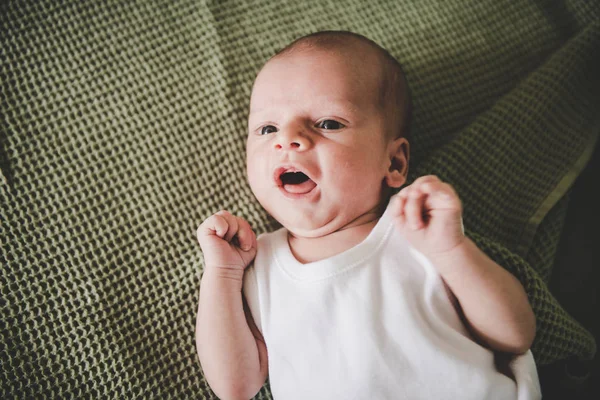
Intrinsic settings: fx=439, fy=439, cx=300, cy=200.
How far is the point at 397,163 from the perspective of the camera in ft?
2.63

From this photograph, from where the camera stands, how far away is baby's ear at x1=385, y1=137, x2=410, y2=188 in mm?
775

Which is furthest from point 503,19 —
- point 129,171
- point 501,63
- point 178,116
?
point 129,171

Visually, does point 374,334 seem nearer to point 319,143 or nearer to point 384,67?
point 319,143

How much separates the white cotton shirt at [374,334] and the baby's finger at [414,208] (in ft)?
0.40

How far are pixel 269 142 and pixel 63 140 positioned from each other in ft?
1.44

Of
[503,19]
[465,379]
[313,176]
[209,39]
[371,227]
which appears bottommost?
[465,379]

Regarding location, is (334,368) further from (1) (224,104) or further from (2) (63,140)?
(2) (63,140)

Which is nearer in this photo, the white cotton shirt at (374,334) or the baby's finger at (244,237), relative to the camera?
the white cotton shirt at (374,334)

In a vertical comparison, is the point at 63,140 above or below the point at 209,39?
below

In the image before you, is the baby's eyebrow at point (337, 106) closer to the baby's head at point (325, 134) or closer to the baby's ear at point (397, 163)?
the baby's head at point (325, 134)

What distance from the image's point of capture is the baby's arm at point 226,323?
741 mm

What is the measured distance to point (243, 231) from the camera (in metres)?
0.78

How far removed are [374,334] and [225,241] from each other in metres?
0.29

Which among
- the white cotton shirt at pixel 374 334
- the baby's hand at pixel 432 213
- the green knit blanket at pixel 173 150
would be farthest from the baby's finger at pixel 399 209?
the green knit blanket at pixel 173 150
